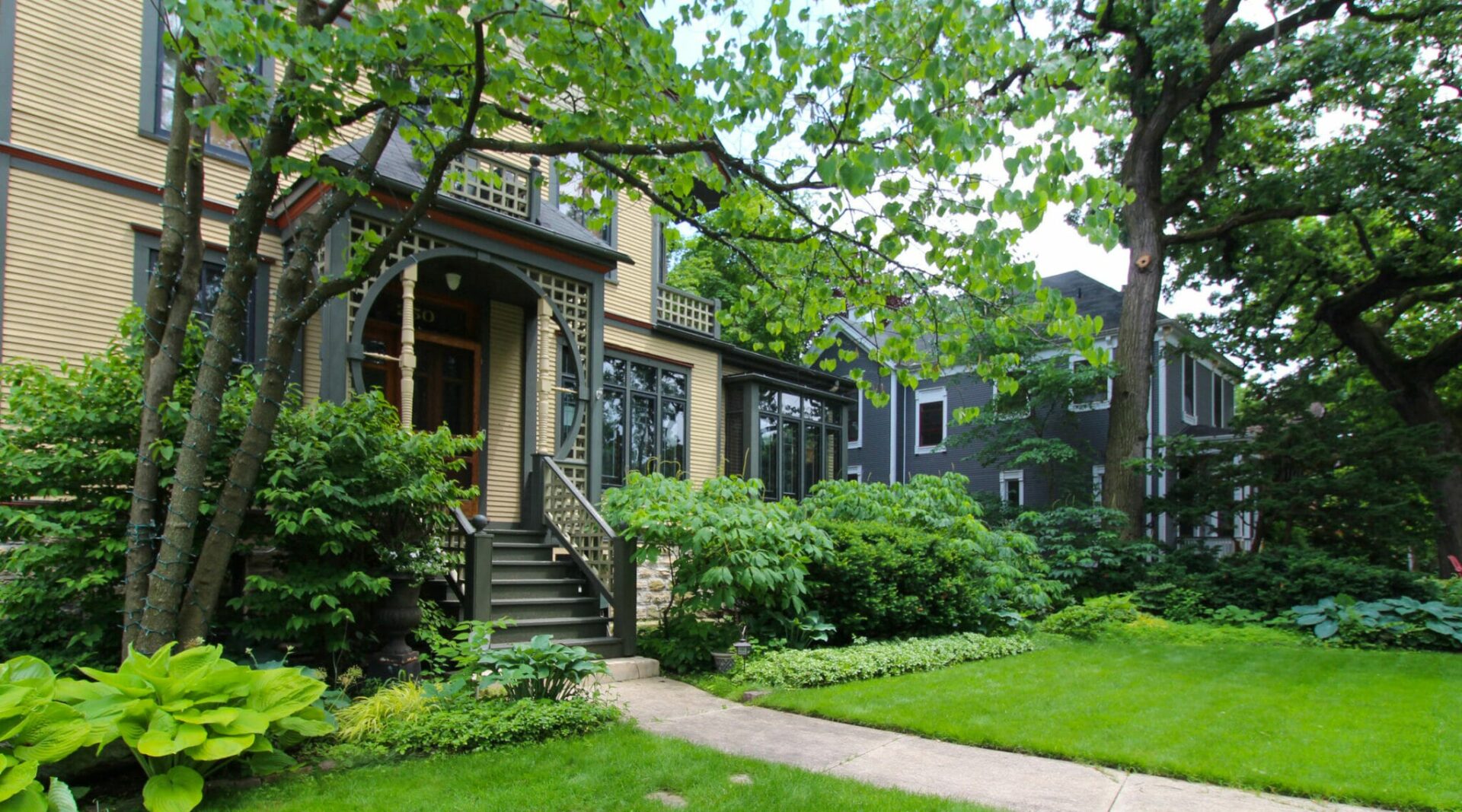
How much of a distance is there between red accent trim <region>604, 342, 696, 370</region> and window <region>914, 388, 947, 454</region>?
418 inches

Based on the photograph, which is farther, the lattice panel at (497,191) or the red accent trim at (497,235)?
the lattice panel at (497,191)

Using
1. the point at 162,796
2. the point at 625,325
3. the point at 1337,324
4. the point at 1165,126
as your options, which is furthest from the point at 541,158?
the point at 1337,324

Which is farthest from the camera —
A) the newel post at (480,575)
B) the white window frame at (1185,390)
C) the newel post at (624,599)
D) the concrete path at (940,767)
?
the white window frame at (1185,390)

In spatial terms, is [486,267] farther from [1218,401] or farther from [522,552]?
[1218,401]

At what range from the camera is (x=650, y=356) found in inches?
547

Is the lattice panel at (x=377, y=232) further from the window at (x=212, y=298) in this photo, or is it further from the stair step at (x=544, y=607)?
the stair step at (x=544, y=607)

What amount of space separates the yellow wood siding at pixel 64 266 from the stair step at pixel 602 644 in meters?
5.02

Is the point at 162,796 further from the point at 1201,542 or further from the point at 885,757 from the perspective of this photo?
the point at 1201,542

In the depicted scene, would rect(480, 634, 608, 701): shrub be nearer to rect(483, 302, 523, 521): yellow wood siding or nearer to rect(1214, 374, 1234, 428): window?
rect(483, 302, 523, 521): yellow wood siding

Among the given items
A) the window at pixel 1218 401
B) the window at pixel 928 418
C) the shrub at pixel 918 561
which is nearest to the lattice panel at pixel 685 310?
the shrub at pixel 918 561

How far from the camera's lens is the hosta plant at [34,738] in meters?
3.50

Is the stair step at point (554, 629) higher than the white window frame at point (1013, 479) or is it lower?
lower

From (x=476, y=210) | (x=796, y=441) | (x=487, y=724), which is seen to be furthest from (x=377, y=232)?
(x=796, y=441)

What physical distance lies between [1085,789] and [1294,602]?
35.5 ft
